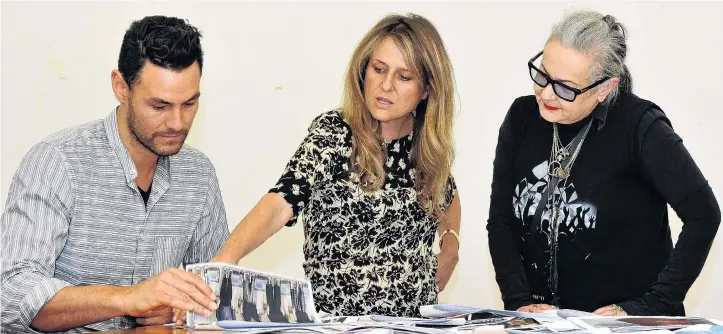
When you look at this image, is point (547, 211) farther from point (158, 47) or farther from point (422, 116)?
point (158, 47)

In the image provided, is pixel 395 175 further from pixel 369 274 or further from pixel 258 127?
pixel 258 127

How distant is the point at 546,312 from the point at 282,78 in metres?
1.99

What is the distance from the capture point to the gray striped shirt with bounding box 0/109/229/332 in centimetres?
225

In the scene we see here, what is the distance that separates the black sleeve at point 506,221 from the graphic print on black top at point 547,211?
38 millimetres

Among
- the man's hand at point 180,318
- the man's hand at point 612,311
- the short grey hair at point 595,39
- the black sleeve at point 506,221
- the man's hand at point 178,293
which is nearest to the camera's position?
the man's hand at point 178,293

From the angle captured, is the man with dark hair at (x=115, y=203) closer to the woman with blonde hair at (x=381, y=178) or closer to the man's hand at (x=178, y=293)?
the man's hand at (x=178, y=293)

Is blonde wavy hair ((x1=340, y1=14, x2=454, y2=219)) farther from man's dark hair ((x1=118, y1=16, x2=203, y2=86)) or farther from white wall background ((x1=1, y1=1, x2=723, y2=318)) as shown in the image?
white wall background ((x1=1, y1=1, x2=723, y2=318))

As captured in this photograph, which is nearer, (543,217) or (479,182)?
(543,217)

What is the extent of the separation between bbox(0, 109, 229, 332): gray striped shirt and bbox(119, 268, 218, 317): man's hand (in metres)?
0.25

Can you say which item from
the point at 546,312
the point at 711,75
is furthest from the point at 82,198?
the point at 711,75

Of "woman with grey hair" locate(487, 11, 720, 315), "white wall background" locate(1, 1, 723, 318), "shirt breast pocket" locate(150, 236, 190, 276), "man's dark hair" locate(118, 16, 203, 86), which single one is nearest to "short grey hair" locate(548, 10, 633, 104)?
"woman with grey hair" locate(487, 11, 720, 315)

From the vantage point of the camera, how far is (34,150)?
2414mm

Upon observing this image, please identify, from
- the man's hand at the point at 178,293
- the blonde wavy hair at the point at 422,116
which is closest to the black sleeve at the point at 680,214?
the blonde wavy hair at the point at 422,116

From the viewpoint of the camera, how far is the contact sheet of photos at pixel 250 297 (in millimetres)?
2074
